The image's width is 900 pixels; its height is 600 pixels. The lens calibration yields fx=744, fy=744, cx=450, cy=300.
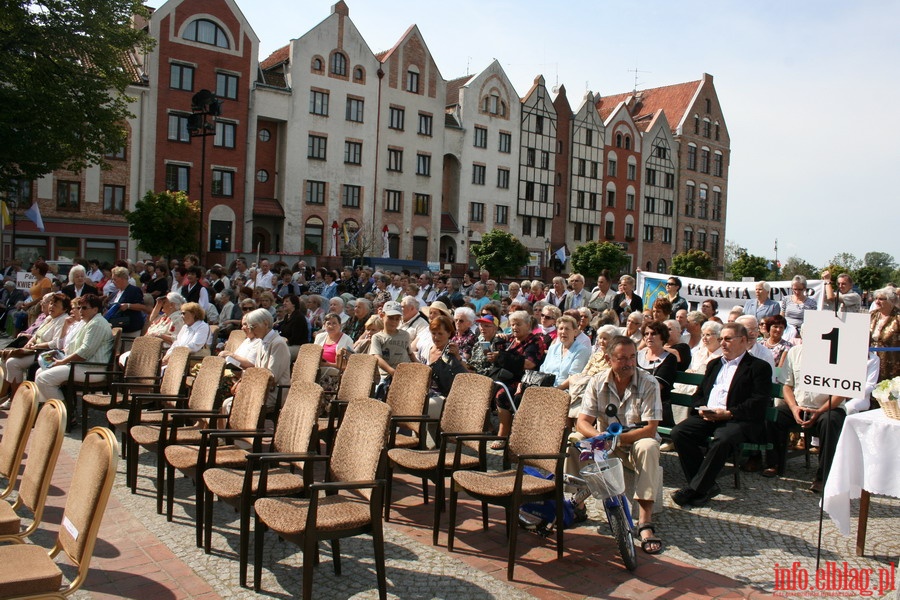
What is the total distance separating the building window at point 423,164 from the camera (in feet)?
159

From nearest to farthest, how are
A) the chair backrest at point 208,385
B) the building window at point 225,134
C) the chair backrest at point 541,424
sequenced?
the chair backrest at point 541,424
the chair backrest at point 208,385
the building window at point 225,134

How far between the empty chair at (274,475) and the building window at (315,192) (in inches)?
1543

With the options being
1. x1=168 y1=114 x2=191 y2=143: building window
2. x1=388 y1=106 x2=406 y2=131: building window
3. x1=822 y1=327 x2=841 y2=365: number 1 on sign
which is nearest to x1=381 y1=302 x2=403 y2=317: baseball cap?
x1=822 y1=327 x2=841 y2=365: number 1 on sign

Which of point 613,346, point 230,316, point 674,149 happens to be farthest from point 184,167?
point 674,149

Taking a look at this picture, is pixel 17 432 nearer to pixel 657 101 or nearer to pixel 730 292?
pixel 730 292

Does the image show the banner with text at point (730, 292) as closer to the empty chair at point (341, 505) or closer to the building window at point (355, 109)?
the empty chair at point (341, 505)

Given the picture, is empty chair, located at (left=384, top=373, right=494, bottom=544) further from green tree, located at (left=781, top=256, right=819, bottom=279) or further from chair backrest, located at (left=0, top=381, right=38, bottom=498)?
green tree, located at (left=781, top=256, right=819, bottom=279)

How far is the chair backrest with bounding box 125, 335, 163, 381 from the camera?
8.28 meters

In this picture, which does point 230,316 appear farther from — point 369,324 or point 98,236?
point 98,236

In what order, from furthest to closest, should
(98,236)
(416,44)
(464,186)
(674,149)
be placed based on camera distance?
(674,149), (464,186), (416,44), (98,236)

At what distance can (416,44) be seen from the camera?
157 feet

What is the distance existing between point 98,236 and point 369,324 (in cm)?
3296

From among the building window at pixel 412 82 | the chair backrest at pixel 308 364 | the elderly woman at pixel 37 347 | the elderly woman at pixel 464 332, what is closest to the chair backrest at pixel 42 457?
the chair backrest at pixel 308 364

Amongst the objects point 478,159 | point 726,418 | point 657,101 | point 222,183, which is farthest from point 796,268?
point 726,418
